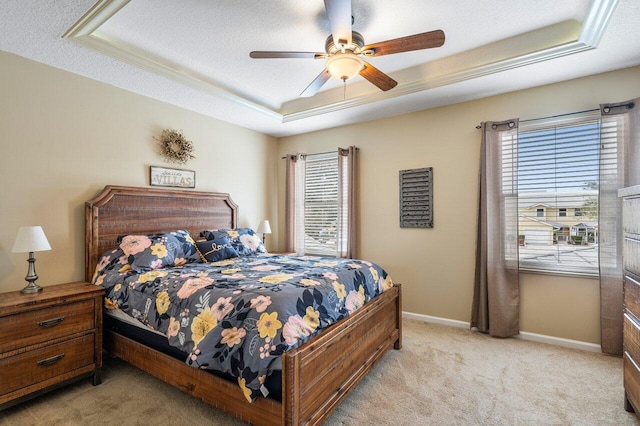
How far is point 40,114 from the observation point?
2.67 meters

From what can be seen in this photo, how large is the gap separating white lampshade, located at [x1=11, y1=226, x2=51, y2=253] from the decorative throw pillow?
129 centimetres

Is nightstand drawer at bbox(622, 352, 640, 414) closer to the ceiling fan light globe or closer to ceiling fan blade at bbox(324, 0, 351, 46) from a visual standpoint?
the ceiling fan light globe

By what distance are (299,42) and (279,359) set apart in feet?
8.25

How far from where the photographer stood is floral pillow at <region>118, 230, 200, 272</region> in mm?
2754

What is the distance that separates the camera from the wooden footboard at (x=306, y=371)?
5.25 feet

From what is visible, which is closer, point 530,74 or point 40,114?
point 40,114

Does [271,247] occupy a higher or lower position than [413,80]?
lower

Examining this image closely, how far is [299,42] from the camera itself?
9.03 ft

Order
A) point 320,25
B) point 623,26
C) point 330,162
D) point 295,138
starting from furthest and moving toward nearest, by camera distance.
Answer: point 295,138 → point 330,162 → point 320,25 → point 623,26

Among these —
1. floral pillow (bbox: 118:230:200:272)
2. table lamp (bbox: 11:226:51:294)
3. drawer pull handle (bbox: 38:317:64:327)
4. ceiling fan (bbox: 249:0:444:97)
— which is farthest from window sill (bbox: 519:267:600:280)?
table lamp (bbox: 11:226:51:294)

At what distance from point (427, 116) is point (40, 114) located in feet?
12.6

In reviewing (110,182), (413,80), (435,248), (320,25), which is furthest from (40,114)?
(435,248)

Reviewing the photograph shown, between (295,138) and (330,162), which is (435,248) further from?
(295,138)

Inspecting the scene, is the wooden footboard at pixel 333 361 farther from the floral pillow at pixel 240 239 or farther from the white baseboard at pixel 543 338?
the floral pillow at pixel 240 239
